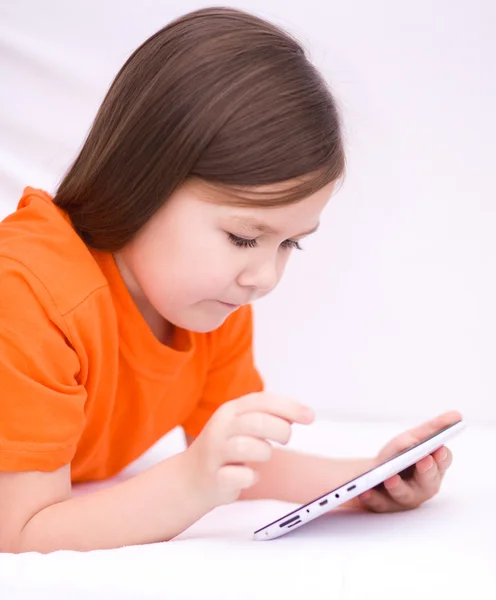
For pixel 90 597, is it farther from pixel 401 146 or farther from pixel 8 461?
pixel 401 146

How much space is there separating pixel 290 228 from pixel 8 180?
81 centimetres

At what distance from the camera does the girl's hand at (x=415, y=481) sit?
3.16ft

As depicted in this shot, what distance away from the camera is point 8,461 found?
2.81 ft

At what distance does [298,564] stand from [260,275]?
0.28m

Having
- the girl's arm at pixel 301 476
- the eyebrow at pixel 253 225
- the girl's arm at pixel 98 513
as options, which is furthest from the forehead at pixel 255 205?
the girl's arm at pixel 301 476

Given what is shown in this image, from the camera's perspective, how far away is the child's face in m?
0.90

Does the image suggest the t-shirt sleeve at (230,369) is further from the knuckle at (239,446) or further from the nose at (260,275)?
the knuckle at (239,446)

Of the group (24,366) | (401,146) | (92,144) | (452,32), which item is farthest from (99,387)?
(452,32)

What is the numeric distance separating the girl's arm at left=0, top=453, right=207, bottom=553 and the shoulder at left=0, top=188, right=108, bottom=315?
171 millimetres

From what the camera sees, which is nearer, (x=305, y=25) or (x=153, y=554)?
(x=153, y=554)

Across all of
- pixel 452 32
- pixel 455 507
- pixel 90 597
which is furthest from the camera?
pixel 452 32

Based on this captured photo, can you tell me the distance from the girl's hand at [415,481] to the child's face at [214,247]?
0.76 feet

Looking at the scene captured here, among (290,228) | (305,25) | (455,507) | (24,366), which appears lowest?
(455,507)

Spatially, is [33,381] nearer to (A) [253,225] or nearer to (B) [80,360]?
(B) [80,360]
